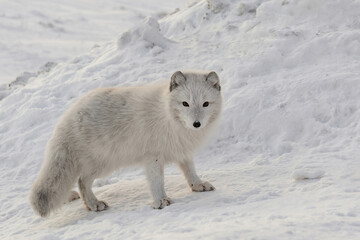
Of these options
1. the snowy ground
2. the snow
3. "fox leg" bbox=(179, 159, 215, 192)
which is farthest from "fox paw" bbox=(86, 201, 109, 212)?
the snowy ground

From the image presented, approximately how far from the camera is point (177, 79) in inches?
175

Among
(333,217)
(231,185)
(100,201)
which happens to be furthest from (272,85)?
(333,217)

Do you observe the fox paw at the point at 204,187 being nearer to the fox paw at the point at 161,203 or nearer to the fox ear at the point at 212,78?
the fox paw at the point at 161,203

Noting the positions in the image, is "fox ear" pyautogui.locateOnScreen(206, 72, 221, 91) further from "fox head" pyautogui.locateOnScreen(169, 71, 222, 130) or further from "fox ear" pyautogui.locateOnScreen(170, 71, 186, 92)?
"fox ear" pyautogui.locateOnScreen(170, 71, 186, 92)

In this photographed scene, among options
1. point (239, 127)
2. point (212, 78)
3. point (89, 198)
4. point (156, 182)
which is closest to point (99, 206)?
point (89, 198)

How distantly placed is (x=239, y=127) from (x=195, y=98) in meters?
1.67

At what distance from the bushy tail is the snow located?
23cm

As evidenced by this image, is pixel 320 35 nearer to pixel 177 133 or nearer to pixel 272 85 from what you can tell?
pixel 272 85

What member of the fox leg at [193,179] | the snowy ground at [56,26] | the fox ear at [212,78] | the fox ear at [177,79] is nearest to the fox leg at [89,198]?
the fox leg at [193,179]

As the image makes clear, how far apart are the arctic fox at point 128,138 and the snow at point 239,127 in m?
0.30

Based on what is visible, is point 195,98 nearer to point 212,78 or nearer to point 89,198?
point 212,78

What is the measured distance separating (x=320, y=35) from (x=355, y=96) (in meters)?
1.42

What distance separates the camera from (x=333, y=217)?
10.1 feet

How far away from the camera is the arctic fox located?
447 centimetres
